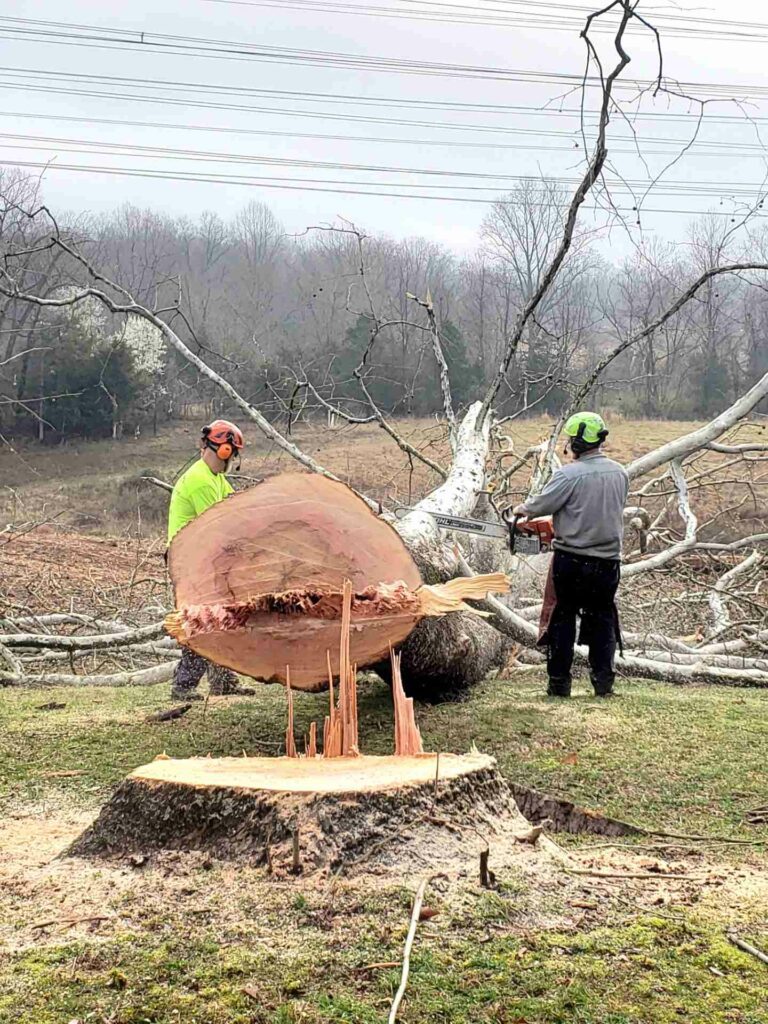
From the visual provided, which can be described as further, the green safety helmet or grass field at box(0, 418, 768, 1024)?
the green safety helmet

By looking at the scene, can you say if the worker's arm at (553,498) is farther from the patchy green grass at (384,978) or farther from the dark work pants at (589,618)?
the patchy green grass at (384,978)

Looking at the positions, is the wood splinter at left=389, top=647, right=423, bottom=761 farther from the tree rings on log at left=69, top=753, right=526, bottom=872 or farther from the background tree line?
the background tree line

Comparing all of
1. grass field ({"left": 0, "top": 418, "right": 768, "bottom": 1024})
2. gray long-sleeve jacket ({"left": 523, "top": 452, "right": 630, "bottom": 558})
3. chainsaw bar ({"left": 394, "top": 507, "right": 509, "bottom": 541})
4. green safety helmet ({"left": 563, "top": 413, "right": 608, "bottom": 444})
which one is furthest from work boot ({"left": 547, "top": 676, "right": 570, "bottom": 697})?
grass field ({"left": 0, "top": 418, "right": 768, "bottom": 1024})

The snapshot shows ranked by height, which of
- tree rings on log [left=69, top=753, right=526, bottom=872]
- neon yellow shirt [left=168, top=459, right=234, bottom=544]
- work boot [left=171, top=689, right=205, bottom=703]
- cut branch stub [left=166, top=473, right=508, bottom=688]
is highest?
neon yellow shirt [left=168, top=459, right=234, bottom=544]

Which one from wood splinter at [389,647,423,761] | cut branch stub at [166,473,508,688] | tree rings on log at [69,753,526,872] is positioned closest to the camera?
tree rings on log at [69,753,526,872]

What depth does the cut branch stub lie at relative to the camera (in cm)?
385

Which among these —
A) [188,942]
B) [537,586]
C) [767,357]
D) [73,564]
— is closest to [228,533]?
[188,942]

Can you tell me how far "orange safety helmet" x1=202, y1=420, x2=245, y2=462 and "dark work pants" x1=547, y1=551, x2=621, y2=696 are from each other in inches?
78.4

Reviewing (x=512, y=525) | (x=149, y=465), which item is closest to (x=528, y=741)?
(x=512, y=525)

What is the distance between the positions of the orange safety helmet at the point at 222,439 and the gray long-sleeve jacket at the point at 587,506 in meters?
1.73

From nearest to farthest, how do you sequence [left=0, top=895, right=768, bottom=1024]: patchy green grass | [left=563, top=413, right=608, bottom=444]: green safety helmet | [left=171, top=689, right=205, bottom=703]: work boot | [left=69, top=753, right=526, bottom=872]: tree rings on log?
[left=0, top=895, right=768, bottom=1024]: patchy green grass → [left=69, top=753, right=526, bottom=872]: tree rings on log → [left=171, top=689, right=205, bottom=703]: work boot → [left=563, top=413, right=608, bottom=444]: green safety helmet

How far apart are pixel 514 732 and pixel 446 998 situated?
276 cm

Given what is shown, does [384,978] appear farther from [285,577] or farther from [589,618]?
[589,618]

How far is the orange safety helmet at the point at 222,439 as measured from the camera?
5641 millimetres
